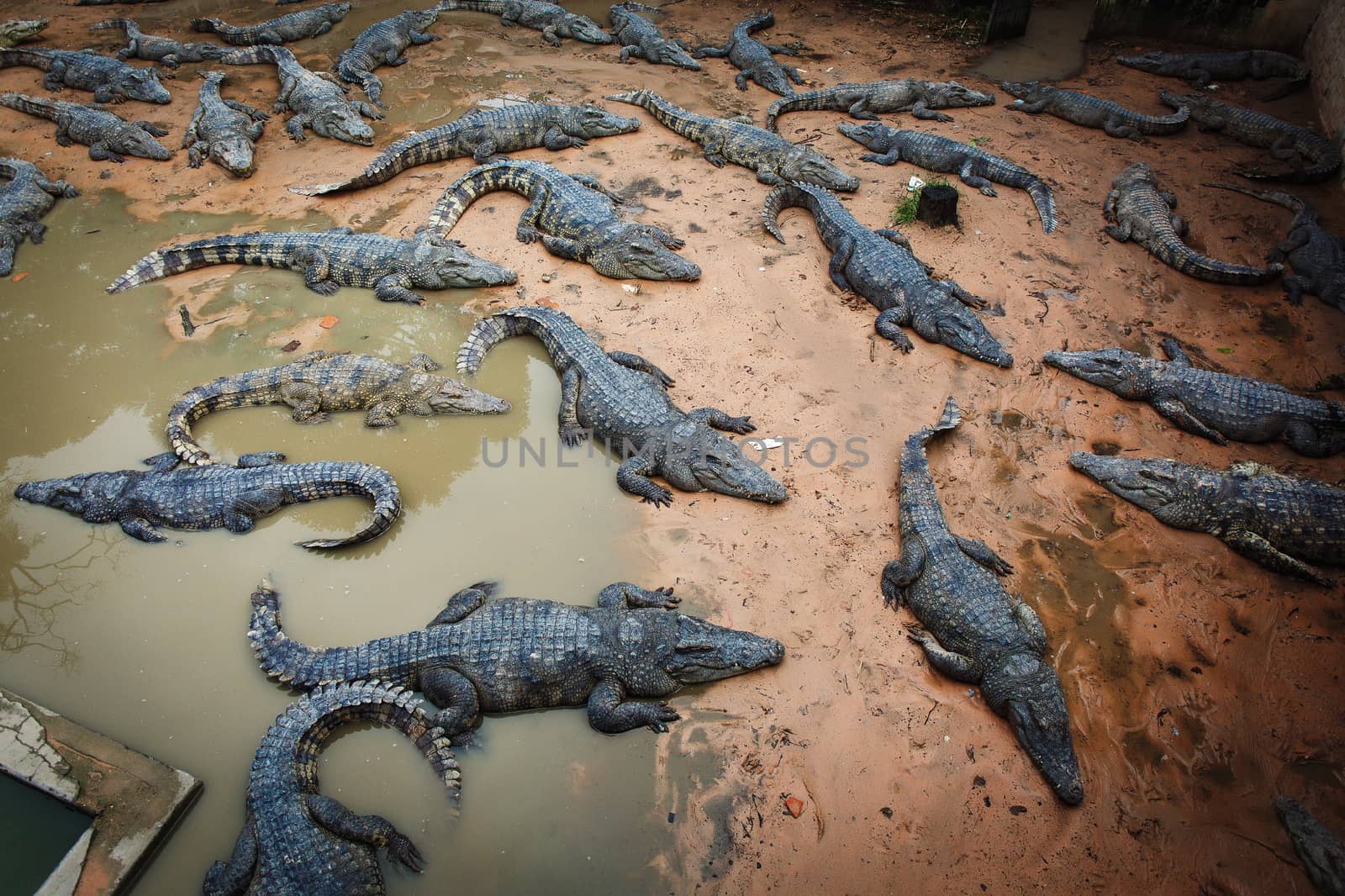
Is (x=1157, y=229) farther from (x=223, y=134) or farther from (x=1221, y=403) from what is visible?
(x=223, y=134)

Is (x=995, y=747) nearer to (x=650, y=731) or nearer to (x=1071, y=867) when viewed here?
(x=1071, y=867)

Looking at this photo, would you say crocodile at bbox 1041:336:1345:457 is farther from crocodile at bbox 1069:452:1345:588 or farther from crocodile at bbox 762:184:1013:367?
crocodile at bbox 762:184:1013:367

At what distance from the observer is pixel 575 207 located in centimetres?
762

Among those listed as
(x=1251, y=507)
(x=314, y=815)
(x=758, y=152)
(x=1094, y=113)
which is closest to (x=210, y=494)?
(x=314, y=815)

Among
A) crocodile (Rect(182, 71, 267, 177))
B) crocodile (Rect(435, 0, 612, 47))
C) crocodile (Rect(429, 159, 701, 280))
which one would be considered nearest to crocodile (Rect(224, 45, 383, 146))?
crocodile (Rect(182, 71, 267, 177))

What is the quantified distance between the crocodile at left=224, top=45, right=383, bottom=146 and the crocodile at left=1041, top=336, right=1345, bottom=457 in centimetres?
892

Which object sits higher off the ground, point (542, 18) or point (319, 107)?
point (542, 18)

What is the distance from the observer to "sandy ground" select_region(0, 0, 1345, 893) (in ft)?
12.3

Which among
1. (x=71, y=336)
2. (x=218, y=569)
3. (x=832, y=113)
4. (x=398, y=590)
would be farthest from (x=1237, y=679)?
(x=71, y=336)

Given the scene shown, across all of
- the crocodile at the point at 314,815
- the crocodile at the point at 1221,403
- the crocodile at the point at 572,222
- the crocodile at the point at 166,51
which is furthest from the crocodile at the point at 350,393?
the crocodile at the point at 166,51

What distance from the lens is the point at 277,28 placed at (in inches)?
459

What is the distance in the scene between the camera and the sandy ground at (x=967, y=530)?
3754 mm

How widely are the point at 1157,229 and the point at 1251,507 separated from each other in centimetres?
385

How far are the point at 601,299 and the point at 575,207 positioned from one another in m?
1.23
